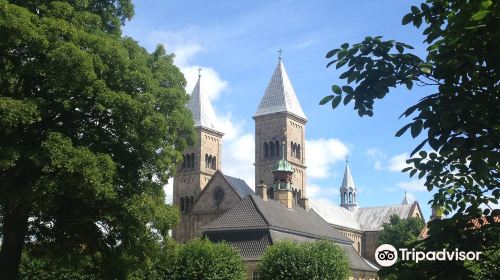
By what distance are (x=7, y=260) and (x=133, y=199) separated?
4656 mm

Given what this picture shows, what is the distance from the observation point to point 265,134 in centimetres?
9194

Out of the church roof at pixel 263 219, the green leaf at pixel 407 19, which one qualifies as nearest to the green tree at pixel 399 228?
the church roof at pixel 263 219

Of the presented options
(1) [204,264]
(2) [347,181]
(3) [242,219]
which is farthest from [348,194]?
(1) [204,264]

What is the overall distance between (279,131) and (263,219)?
40.8 m

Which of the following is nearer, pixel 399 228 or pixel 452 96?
pixel 452 96

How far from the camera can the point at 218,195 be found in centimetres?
7581

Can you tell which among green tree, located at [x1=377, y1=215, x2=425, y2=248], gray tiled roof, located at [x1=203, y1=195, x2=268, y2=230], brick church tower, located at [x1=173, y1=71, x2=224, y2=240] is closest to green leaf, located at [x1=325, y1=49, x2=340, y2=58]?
gray tiled roof, located at [x1=203, y1=195, x2=268, y2=230]

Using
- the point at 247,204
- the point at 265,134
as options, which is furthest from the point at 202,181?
the point at 247,204

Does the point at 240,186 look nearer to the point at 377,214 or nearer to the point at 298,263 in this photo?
the point at 377,214

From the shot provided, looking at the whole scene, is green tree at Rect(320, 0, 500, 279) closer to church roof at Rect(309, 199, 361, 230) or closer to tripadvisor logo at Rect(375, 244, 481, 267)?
tripadvisor logo at Rect(375, 244, 481, 267)

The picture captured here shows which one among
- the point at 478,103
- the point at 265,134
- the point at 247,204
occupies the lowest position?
the point at 478,103

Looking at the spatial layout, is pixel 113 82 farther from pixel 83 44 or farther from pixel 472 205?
pixel 472 205

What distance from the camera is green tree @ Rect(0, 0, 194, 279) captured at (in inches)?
719

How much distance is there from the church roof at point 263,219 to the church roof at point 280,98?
1283 inches
